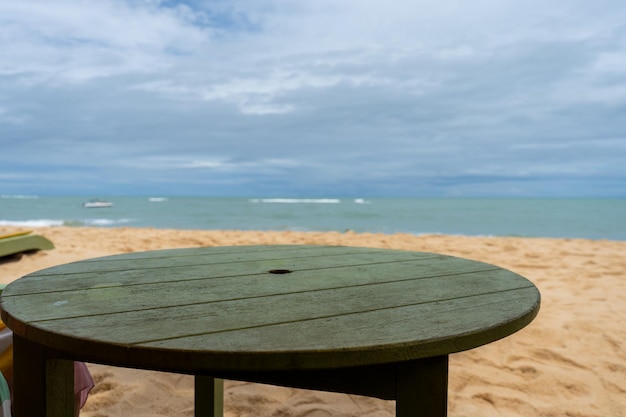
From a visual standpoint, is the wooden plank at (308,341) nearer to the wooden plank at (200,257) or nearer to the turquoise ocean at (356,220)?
the wooden plank at (200,257)

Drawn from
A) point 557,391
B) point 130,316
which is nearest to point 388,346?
point 130,316

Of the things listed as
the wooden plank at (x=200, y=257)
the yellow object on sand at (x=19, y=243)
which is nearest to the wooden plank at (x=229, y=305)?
the wooden plank at (x=200, y=257)

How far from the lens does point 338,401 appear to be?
1.80 metres

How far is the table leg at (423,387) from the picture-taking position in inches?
29.9

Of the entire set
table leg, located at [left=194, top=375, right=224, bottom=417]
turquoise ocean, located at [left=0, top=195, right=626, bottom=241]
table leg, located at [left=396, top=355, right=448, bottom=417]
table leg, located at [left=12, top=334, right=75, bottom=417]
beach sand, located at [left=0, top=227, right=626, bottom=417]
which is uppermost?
table leg, located at [left=396, top=355, right=448, bottom=417]

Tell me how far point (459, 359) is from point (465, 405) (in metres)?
0.46

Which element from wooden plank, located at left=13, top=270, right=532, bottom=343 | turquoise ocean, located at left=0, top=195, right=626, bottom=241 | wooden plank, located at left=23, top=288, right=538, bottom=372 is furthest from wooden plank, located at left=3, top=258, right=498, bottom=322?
turquoise ocean, located at left=0, top=195, right=626, bottom=241

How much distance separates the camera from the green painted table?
680 millimetres

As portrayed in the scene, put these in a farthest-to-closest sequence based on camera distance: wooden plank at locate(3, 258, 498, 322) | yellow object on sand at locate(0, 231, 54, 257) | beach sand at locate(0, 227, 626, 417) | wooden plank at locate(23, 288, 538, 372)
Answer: yellow object on sand at locate(0, 231, 54, 257) → beach sand at locate(0, 227, 626, 417) → wooden plank at locate(3, 258, 498, 322) → wooden plank at locate(23, 288, 538, 372)

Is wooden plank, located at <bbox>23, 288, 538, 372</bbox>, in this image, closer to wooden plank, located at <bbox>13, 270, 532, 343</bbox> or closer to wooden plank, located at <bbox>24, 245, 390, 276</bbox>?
wooden plank, located at <bbox>13, 270, 532, 343</bbox>

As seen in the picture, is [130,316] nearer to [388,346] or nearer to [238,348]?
[238,348]

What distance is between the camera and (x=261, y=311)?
87cm

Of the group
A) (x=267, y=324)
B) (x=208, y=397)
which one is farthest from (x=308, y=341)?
(x=208, y=397)

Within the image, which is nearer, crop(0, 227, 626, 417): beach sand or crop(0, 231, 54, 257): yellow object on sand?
crop(0, 227, 626, 417): beach sand
